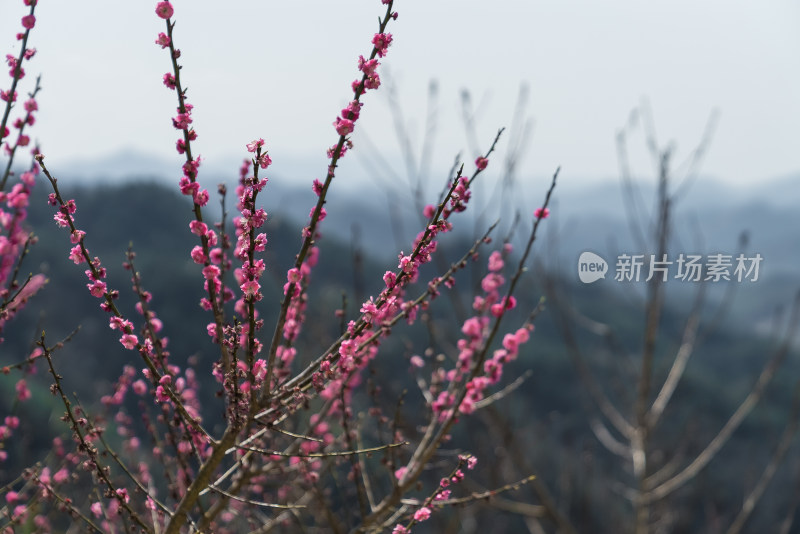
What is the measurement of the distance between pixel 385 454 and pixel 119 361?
17.3 meters

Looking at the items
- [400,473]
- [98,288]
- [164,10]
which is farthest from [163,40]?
[400,473]

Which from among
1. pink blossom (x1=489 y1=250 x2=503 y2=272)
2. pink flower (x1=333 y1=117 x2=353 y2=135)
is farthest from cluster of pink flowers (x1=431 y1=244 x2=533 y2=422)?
pink flower (x1=333 y1=117 x2=353 y2=135)

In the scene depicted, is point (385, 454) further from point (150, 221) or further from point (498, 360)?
point (150, 221)

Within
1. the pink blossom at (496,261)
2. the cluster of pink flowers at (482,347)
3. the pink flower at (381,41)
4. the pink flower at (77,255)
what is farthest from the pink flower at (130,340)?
the pink blossom at (496,261)

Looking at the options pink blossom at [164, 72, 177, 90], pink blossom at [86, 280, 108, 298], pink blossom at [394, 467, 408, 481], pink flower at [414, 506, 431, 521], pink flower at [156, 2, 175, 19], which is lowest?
pink blossom at [394, 467, 408, 481]

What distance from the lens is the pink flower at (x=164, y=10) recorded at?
2104mm

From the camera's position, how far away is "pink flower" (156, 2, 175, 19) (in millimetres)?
2104

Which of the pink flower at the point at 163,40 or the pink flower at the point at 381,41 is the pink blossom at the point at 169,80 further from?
the pink flower at the point at 381,41

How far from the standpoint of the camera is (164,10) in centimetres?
210

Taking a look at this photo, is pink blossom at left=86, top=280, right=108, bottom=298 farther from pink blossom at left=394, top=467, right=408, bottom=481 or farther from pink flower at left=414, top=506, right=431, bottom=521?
pink blossom at left=394, top=467, right=408, bottom=481

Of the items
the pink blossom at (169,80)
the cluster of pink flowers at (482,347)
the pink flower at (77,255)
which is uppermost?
the pink blossom at (169,80)

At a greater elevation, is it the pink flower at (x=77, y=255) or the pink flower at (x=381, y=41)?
the pink flower at (x=381, y=41)

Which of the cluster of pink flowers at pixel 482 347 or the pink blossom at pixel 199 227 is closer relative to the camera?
the pink blossom at pixel 199 227

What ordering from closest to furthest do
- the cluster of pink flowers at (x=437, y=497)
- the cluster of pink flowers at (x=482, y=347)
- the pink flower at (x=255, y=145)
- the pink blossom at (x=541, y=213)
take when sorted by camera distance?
the pink flower at (x=255, y=145)
the cluster of pink flowers at (x=437, y=497)
the pink blossom at (x=541, y=213)
the cluster of pink flowers at (x=482, y=347)
